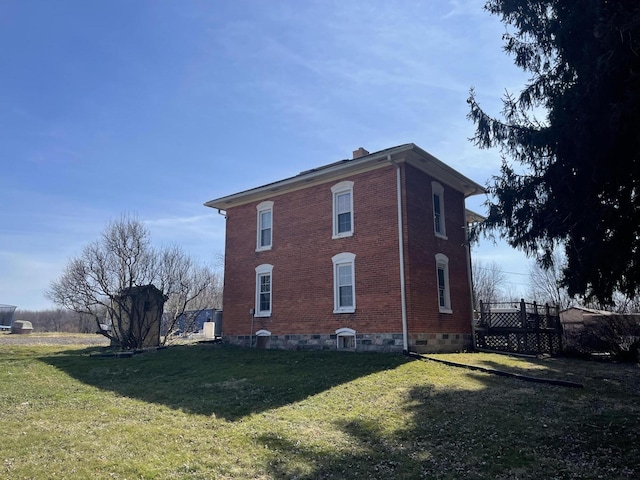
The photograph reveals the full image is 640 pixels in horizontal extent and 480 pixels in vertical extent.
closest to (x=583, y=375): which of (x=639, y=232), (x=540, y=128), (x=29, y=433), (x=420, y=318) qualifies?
(x=420, y=318)

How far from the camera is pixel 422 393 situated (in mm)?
9336

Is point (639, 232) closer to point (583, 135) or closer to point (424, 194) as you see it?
point (583, 135)

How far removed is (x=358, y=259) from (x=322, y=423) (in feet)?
27.4

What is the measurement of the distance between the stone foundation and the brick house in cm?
4

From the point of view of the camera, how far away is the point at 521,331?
16.8 meters

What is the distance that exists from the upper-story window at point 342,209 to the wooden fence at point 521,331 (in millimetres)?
6519

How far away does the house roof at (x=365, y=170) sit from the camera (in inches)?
588

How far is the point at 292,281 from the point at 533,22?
11.7 metres

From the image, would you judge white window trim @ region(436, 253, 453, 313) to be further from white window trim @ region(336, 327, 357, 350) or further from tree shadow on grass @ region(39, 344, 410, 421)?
tree shadow on grass @ region(39, 344, 410, 421)

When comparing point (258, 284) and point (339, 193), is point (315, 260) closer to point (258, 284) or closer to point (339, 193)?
point (339, 193)

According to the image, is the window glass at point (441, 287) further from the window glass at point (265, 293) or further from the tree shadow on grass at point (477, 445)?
the tree shadow on grass at point (477, 445)

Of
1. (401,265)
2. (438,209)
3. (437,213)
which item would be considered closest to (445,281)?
(437,213)

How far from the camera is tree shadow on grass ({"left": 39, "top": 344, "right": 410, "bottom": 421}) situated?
9312mm

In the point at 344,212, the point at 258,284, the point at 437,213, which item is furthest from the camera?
the point at 258,284
